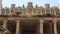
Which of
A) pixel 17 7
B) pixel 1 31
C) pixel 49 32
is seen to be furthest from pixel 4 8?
pixel 1 31

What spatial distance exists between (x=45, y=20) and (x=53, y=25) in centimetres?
169

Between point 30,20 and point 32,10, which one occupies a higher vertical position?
point 32,10

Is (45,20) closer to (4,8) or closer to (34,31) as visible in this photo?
(34,31)

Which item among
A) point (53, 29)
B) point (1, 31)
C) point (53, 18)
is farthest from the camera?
point (53, 29)

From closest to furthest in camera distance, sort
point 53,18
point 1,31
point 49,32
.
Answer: point 1,31 → point 53,18 → point 49,32

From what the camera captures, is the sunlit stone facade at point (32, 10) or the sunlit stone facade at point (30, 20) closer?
the sunlit stone facade at point (30, 20)

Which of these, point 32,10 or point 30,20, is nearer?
point 30,20

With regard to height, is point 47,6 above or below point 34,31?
above

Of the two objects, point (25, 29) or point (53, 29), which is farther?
point (25, 29)

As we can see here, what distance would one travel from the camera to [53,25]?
26.5 metres


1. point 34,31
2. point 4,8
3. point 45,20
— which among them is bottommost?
point 34,31

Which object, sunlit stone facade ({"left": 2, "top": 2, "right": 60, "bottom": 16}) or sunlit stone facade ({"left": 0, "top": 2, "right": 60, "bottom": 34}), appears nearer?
sunlit stone facade ({"left": 0, "top": 2, "right": 60, "bottom": 34})

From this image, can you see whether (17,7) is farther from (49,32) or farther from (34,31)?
(49,32)

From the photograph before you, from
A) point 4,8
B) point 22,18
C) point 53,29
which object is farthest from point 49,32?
point 4,8
